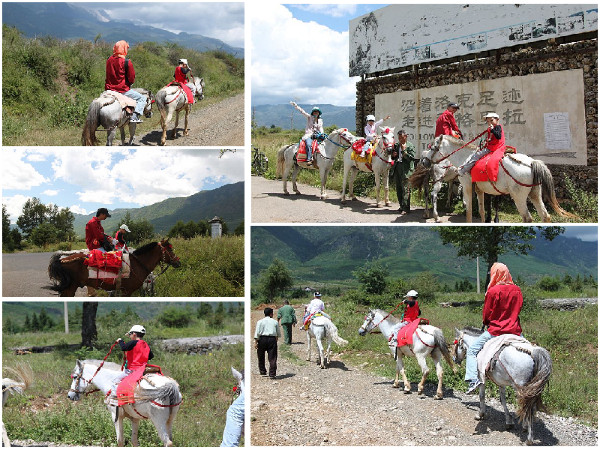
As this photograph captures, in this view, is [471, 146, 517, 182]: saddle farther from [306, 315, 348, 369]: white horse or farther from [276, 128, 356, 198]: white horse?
[306, 315, 348, 369]: white horse

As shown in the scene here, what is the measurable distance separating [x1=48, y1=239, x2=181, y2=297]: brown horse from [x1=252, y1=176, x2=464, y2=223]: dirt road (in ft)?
8.74

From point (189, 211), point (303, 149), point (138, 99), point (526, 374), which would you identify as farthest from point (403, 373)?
point (138, 99)

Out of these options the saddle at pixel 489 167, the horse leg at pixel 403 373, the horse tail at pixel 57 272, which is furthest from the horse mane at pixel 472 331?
the horse tail at pixel 57 272

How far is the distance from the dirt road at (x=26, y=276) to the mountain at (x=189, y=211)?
82 cm

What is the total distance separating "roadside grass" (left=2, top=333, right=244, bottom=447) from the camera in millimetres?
7758

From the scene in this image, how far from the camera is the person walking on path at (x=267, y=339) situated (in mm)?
8445

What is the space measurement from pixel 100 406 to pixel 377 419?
4.40 metres

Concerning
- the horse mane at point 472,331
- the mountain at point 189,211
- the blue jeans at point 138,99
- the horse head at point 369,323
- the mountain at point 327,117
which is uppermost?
the mountain at point 327,117

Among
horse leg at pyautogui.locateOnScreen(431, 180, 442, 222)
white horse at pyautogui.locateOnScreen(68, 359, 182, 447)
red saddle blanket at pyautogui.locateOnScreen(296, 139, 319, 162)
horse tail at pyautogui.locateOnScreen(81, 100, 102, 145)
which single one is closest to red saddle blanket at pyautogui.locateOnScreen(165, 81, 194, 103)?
horse tail at pyautogui.locateOnScreen(81, 100, 102, 145)

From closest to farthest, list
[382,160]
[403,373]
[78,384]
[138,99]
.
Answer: [78,384] → [403,373] → [138,99] → [382,160]

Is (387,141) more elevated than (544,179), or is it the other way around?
(387,141)

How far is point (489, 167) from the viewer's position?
8.54m

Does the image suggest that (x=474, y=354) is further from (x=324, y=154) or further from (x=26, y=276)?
(x=26, y=276)

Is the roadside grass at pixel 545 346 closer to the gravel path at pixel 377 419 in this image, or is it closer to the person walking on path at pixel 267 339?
the gravel path at pixel 377 419
